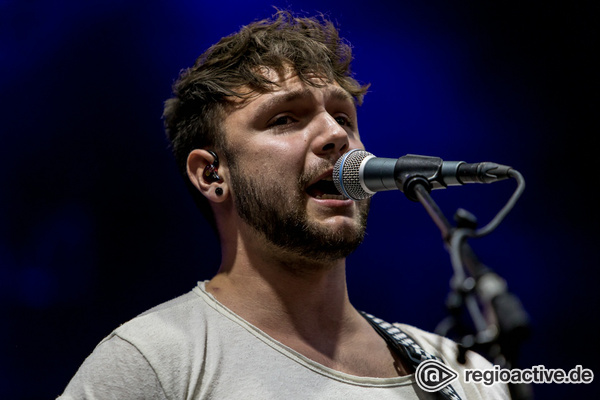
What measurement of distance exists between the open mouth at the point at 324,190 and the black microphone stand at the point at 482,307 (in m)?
0.80

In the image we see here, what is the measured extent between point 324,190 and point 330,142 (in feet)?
0.55

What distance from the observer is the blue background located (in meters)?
2.58

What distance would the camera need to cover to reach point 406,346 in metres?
2.34

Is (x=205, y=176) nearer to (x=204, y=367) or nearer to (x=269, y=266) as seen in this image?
(x=269, y=266)

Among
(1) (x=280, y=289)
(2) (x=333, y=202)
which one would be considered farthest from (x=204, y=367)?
(2) (x=333, y=202)

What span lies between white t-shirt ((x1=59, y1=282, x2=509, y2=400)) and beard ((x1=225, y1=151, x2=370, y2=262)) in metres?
0.30

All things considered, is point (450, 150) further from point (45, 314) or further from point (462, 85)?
point (45, 314)

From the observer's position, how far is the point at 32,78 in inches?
104

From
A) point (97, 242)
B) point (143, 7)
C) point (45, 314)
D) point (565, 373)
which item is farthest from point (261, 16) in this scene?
point (565, 373)

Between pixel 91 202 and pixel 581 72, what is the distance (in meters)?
2.67

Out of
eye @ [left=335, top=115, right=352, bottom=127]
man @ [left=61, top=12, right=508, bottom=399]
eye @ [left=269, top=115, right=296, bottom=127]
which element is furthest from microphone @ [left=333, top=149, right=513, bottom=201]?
eye @ [left=335, top=115, right=352, bottom=127]

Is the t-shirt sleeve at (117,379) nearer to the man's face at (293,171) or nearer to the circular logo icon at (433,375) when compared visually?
the man's face at (293,171)

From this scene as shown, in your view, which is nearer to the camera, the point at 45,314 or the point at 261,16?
the point at 45,314

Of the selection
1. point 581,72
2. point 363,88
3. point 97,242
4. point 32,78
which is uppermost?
point 581,72
